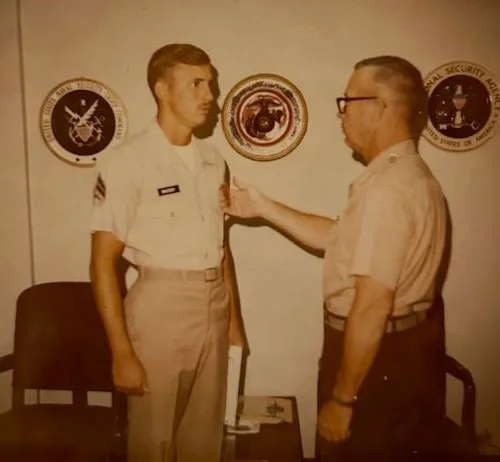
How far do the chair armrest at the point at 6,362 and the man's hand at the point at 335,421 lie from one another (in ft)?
3.36

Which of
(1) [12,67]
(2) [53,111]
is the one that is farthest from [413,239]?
(1) [12,67]

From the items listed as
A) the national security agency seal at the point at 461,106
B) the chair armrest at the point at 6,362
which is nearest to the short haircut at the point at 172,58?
the national security agency seal at the point at 461,106

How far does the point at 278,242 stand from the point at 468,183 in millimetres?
662

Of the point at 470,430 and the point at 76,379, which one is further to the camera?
the point at 76,379

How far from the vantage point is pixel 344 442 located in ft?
5.00

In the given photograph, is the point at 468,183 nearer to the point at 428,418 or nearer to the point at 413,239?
the point at 413,239

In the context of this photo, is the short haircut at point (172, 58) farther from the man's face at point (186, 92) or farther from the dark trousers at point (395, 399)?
the dark trousers at point (395, 399)

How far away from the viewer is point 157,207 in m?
1.52

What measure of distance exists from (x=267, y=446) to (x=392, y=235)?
0.78 metres

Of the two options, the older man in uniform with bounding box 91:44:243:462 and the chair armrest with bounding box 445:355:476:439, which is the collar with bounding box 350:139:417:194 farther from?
the chair armrest with bounding box 445:355:476:439

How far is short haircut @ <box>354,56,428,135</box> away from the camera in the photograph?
5.00 feet

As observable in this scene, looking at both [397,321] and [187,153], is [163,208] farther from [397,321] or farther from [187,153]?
[397,321]

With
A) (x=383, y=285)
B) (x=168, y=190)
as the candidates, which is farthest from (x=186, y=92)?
(x=383, y=285)

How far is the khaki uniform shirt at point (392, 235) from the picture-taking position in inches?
55.7
